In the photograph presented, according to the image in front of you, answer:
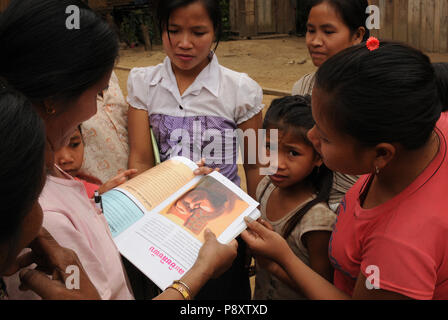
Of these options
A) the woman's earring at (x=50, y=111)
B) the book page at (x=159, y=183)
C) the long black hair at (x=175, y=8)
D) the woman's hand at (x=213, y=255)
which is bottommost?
the woman's hand at (x=213, y=255)

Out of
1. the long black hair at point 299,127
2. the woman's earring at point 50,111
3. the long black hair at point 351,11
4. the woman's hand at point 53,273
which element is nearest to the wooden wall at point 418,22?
the long black hair at point 351,11

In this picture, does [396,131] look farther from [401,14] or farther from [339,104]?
[401,14]

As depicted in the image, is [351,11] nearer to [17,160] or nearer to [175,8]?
[175,8]

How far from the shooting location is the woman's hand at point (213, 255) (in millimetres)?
1479

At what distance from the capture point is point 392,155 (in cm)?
115

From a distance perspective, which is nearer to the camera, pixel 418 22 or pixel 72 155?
pixel 72 155

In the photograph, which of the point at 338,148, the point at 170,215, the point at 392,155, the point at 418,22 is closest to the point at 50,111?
the point at 170,215

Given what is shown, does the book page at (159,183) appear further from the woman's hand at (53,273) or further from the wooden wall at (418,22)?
the wooden wall at (418,22)

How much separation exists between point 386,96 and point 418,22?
27.8 feet

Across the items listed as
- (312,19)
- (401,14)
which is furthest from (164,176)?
(401,14)

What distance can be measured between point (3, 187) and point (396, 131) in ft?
3.02

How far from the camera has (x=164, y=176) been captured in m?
1.83

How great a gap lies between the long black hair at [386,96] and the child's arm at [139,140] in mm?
1318

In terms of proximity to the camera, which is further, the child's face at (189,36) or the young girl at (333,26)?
the young girl at (333,26)
